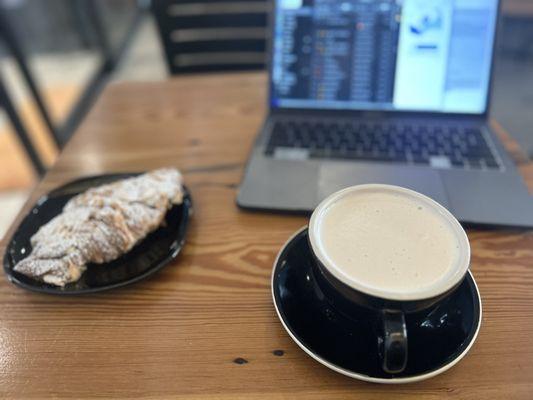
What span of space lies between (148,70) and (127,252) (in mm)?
2199

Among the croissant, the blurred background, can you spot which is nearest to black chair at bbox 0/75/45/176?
the blurred background

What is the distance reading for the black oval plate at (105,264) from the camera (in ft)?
1.49

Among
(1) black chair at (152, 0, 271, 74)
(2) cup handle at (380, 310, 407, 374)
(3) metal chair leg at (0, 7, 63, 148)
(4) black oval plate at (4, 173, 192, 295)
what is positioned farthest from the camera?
(3) metal chair leg at (0, 7, 63, 148)

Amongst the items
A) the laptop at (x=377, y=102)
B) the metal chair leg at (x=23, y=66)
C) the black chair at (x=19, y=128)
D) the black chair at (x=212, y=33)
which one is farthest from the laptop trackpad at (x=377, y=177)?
the metal chair leg at (x=23, y=66)

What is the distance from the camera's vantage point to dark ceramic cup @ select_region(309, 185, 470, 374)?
33cm

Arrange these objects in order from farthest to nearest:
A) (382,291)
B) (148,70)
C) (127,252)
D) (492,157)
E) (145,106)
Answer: (148,70)
(145,106)
(492,157)
(127,252)
(382,291)

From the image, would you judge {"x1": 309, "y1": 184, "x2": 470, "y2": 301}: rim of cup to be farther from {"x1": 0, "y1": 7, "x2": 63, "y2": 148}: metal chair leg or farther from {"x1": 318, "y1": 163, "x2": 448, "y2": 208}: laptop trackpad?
{"x1": 0, "y1": 7, "x2": 63, "y2": 148}: metal chair leg

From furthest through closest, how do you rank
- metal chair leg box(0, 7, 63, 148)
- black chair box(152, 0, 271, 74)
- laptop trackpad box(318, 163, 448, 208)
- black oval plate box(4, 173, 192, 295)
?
metal chair leg box(0, 7, 63, 148) < black chair box(152, 0, 271, 74) < laptop trackpad box(318, 163, 448, 208) < black oval plate box(4, 173, 192, 295)

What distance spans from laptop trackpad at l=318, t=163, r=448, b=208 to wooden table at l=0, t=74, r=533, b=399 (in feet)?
0.26

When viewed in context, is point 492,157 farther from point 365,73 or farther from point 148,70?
point 148,70

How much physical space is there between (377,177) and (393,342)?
323mm

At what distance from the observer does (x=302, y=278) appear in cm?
44

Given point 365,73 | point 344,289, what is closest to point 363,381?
point 344,289

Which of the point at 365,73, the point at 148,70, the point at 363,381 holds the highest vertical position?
the point at 365,73
